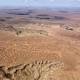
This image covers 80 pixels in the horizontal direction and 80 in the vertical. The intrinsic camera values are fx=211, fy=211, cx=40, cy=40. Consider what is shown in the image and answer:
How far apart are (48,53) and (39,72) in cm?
483


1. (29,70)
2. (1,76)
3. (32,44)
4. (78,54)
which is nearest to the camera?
(1,76)

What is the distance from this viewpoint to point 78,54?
13406 millimetres

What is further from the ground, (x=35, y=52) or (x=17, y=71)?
(x=17, y=71)

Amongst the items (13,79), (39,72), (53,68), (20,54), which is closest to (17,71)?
(13,79)

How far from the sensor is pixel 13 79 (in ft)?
23.5

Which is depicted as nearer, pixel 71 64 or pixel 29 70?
pixel 29 70

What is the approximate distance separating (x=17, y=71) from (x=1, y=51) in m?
4.85

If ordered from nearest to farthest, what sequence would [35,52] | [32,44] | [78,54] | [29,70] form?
1. [29,70]
2. [35,52]
3. [78,54]
4. [32,44]

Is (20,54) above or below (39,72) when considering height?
below

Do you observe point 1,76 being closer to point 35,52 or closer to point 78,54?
point 35,52

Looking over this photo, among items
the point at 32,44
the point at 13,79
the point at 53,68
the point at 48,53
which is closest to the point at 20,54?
the point at 48,53

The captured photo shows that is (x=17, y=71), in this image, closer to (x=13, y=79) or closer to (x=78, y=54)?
(x=13, y=79)

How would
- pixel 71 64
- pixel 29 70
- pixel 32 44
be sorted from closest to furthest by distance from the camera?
pixel 29 70 < pixel 71 64 < pixel 32 44

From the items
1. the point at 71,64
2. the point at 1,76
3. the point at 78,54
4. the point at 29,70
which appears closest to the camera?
the point at 1,76
